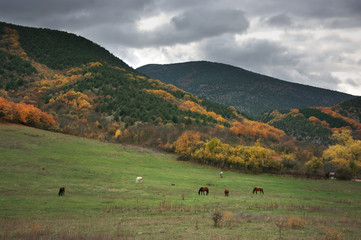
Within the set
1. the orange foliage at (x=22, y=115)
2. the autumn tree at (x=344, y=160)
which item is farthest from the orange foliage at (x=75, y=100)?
the autumn tree at (x=344, y=160)

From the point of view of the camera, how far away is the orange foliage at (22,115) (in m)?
88.8

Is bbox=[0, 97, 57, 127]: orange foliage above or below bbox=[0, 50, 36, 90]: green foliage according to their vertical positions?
below

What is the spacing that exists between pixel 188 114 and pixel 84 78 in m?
73.3

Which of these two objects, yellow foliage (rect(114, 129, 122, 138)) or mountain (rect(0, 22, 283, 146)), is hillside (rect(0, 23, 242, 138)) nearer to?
mountain (rect(0, 22, 283, 146))

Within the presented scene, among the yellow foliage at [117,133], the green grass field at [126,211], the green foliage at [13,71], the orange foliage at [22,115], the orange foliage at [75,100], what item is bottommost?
the green grass field at [126,211]

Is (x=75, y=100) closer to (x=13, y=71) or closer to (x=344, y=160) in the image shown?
(x=13, y=71)

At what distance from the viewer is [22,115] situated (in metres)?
92.8

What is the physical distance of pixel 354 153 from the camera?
308 ft

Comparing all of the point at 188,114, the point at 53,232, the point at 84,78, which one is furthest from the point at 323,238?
the point at 84,78

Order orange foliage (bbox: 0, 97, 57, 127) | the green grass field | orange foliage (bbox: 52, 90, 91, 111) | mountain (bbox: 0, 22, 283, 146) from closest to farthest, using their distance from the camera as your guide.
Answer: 1. the green grass field
2. orange foliage (bbox: 0, 97, 57, 127)
3. mountain (bbox: 0, 22, 283, 146)
4. orange foliage (bbox: 52, 90, 91, 111)

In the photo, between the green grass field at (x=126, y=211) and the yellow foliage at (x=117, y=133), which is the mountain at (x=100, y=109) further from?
the green grass field at (x=126, y=211)

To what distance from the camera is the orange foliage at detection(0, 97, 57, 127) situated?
291ft

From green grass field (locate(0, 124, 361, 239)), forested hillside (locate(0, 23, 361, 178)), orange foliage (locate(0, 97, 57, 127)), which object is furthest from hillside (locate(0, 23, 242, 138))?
green grass field (locate(0, 124, 361, 239))

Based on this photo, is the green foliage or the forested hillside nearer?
the forested hillside
